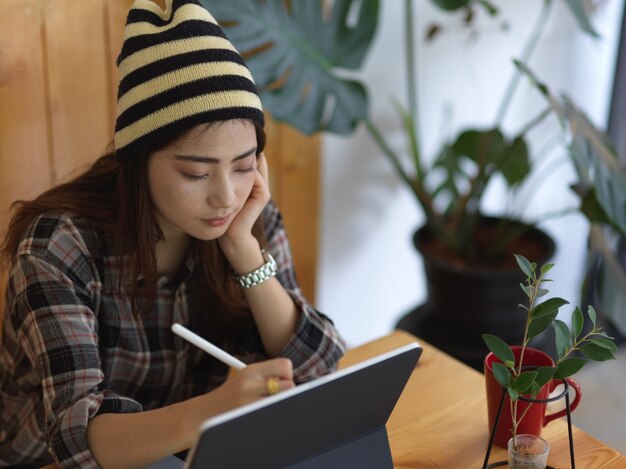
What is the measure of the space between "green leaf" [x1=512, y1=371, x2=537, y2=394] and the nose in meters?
0.42

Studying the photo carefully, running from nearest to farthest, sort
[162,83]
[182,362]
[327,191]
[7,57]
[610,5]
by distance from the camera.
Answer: [162,83]
[182,362]
[7,57]
[327,191]
[610,5]

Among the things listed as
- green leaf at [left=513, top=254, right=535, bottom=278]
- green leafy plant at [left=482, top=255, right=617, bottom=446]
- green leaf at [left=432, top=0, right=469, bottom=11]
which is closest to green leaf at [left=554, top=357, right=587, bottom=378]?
green leafy plant at [left=482, top=255, right=617, bottom=446]

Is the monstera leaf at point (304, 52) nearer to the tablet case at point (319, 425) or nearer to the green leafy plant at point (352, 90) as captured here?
the green leafy plant at point (352, 90)

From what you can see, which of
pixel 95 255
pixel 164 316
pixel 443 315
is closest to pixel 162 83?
pixel 95 255

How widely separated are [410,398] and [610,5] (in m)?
1.69

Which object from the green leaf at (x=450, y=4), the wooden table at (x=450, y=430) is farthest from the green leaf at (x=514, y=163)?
the wooden table at (x=450, y=430)

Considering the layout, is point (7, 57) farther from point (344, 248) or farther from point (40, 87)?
point (344, 248)

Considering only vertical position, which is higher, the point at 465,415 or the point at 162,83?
the point at 162,83

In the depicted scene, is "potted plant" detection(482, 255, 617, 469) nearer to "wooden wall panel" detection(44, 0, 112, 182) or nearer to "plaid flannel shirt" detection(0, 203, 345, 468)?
"plaid flannel shirt" detection(0, 203, 345, 468)

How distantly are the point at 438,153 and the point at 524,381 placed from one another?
1.39 m

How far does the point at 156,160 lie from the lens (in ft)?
3.38

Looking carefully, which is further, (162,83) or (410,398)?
(410,398)

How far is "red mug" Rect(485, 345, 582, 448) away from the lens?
3.30 feet

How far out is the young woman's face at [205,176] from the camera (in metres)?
1.00
